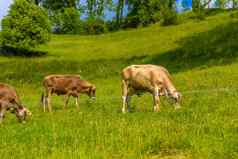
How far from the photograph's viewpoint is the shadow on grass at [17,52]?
71562 mm

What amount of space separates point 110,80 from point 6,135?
32.6 m

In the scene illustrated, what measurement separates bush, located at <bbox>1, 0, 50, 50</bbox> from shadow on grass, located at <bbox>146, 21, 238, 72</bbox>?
63.9ft

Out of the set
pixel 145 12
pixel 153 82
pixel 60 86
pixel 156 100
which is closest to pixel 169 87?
pixel 153 82

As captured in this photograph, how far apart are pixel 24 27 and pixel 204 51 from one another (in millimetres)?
27631

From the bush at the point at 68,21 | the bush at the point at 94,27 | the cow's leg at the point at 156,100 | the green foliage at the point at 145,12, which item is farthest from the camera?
the bush at the point at 94,27

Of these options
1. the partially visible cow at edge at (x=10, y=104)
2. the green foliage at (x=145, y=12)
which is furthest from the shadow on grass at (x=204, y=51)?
the green foliage at (x=145, y=12)

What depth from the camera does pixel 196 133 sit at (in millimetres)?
14359

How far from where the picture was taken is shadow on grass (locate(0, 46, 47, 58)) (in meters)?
71.6

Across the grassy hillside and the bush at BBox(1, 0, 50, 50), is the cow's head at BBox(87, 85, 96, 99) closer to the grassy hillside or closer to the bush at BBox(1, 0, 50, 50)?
the grassy hillside

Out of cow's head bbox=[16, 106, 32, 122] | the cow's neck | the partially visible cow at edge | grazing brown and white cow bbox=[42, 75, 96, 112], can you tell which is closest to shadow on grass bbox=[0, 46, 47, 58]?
grazing brown and white cow bbox=[42, 75, 96, 112]

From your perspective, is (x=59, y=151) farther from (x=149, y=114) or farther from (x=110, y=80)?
(x=110, y=80)

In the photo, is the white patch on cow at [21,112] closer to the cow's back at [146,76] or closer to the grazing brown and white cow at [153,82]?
the grazing brown and white cow at [153,82]

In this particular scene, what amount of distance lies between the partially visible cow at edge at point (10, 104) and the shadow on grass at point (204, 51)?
2724 cm

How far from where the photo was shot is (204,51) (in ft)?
181
